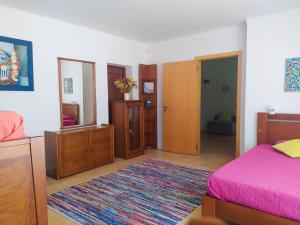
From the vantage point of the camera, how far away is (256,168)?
217 cm

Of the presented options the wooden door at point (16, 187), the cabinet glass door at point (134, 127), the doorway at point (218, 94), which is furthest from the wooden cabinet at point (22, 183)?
the doorway at point (218, 94)

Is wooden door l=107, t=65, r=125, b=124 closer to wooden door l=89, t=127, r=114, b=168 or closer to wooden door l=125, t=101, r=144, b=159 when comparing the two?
wooden door l=125, t=101, r=144, b=159

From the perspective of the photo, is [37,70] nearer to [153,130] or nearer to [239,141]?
[153,130]

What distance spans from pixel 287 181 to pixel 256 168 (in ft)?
1.15

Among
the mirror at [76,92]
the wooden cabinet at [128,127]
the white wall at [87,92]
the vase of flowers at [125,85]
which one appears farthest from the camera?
the vase of flowers at [125,85]

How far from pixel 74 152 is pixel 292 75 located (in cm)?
343

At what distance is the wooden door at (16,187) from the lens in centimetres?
144

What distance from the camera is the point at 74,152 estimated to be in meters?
3.44

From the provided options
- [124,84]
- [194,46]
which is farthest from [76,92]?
[194,46]

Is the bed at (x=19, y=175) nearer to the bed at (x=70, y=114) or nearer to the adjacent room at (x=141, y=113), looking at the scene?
the adjacent room at (x=141, y=113)

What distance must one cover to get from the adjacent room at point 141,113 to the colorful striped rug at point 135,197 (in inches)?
0.8

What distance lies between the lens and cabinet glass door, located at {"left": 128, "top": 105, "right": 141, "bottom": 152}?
4.39 meters

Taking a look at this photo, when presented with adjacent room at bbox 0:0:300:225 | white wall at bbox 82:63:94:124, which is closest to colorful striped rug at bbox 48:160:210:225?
adjacent room at bbox 0:0:300:225

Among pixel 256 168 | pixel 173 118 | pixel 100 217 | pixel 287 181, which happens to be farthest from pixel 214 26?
pixel 100 217
